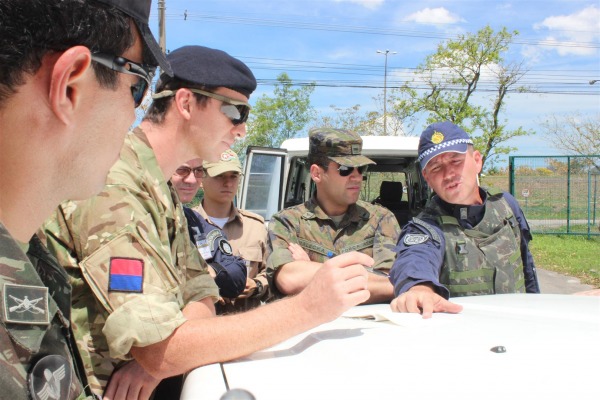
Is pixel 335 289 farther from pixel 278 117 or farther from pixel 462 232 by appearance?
pixel 278 117

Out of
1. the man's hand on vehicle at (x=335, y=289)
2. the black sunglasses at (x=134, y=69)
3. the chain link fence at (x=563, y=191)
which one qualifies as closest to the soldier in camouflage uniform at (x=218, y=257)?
the man's hand on vehicle at (x=335, y=289)

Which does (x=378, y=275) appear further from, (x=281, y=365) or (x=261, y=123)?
(x=261, y=123)

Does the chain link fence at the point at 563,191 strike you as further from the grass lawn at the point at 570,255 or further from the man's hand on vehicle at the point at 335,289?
the man's hand on vehicle at the point at 335,289

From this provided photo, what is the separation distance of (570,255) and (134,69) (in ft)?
43.6

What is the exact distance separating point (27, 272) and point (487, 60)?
70.9 ft

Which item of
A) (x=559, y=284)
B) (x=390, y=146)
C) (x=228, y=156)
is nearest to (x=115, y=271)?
(x=228, y=156)

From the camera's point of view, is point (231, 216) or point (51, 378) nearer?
point (51, 378)

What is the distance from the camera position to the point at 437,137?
2705mm

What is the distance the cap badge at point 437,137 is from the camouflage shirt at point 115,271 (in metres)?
1.66

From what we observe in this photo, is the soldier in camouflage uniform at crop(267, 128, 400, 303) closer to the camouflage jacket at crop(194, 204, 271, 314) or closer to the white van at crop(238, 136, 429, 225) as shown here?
the camouflage jacket at crop(194, 204, 271, 314)

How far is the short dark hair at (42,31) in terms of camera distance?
0.83m

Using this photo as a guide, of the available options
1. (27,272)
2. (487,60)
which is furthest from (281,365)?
(487,60)

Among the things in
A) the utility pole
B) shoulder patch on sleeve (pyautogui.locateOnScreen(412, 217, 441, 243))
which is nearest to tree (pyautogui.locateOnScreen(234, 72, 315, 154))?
the utility pole

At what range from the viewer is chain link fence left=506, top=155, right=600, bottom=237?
15.5m
